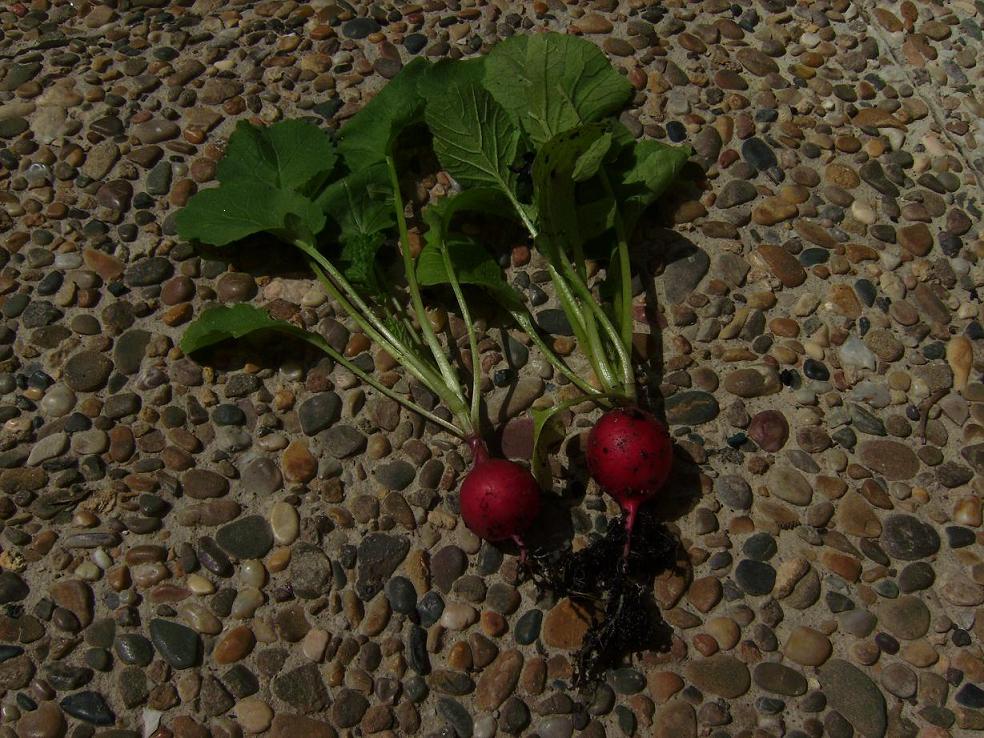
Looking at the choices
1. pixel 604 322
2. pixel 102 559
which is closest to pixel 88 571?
pixel 102 559

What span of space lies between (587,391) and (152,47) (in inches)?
68.3

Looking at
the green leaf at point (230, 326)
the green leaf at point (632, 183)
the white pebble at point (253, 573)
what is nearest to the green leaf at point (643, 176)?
the green leaf at point (632, 183)

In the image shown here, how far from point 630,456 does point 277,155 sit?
1.18m

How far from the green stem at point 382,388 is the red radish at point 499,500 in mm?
167

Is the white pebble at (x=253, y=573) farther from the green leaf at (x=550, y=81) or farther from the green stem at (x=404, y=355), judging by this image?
the green leaf at (x=550, y=81)

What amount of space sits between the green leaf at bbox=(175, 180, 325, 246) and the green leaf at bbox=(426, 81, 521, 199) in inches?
13.3

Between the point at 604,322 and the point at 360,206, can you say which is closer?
the point at 604,322

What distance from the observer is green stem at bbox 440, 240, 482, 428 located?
2.17m

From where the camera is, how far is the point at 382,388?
7.29 ft

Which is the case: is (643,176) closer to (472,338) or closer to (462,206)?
(462,206)

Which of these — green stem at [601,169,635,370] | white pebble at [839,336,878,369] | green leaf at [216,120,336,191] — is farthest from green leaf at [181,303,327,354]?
white pebble at [839,336,878,369]

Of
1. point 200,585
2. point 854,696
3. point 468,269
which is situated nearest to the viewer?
point 854,696

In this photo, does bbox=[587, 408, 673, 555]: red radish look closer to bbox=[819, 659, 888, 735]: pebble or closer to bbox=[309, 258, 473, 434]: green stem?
bbox=[309, 258, 473, 434]: green stem

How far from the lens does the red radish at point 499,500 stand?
196 cm
